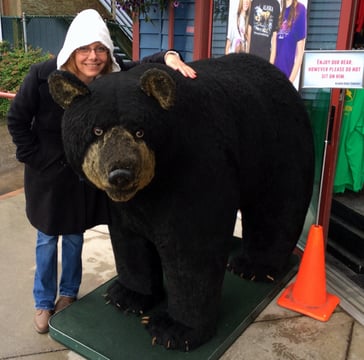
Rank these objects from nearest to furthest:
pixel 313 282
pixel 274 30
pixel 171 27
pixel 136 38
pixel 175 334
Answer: pixel 175 334
pixel 313 282
pixel 274 30
pixel 171 27
pixel 136 38

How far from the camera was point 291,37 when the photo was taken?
3.64 meters

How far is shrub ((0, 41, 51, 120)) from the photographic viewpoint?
9.45 meters

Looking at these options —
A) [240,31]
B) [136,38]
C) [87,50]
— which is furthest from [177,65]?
[136,38]

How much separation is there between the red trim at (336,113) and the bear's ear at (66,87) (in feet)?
6.33

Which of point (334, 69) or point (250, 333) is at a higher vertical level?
point (334, 69)

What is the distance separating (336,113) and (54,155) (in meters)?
1.91

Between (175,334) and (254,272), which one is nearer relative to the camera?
(175,334)

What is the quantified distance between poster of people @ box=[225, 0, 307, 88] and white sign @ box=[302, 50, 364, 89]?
701mm

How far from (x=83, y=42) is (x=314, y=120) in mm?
2000

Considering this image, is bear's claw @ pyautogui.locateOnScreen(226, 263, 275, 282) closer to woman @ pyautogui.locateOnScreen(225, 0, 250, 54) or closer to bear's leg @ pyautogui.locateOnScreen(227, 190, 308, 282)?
bear's leg @ pyautogui.locateOnScreen(227, 190, 308, 282)

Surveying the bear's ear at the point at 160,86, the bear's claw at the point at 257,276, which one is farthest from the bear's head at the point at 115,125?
the bear's claw at the point at 257,276

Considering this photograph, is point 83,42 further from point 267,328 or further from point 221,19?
point 221,19

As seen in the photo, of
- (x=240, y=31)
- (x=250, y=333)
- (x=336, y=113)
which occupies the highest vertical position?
(x=240, y=31)

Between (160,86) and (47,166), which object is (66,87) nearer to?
(160,86)
